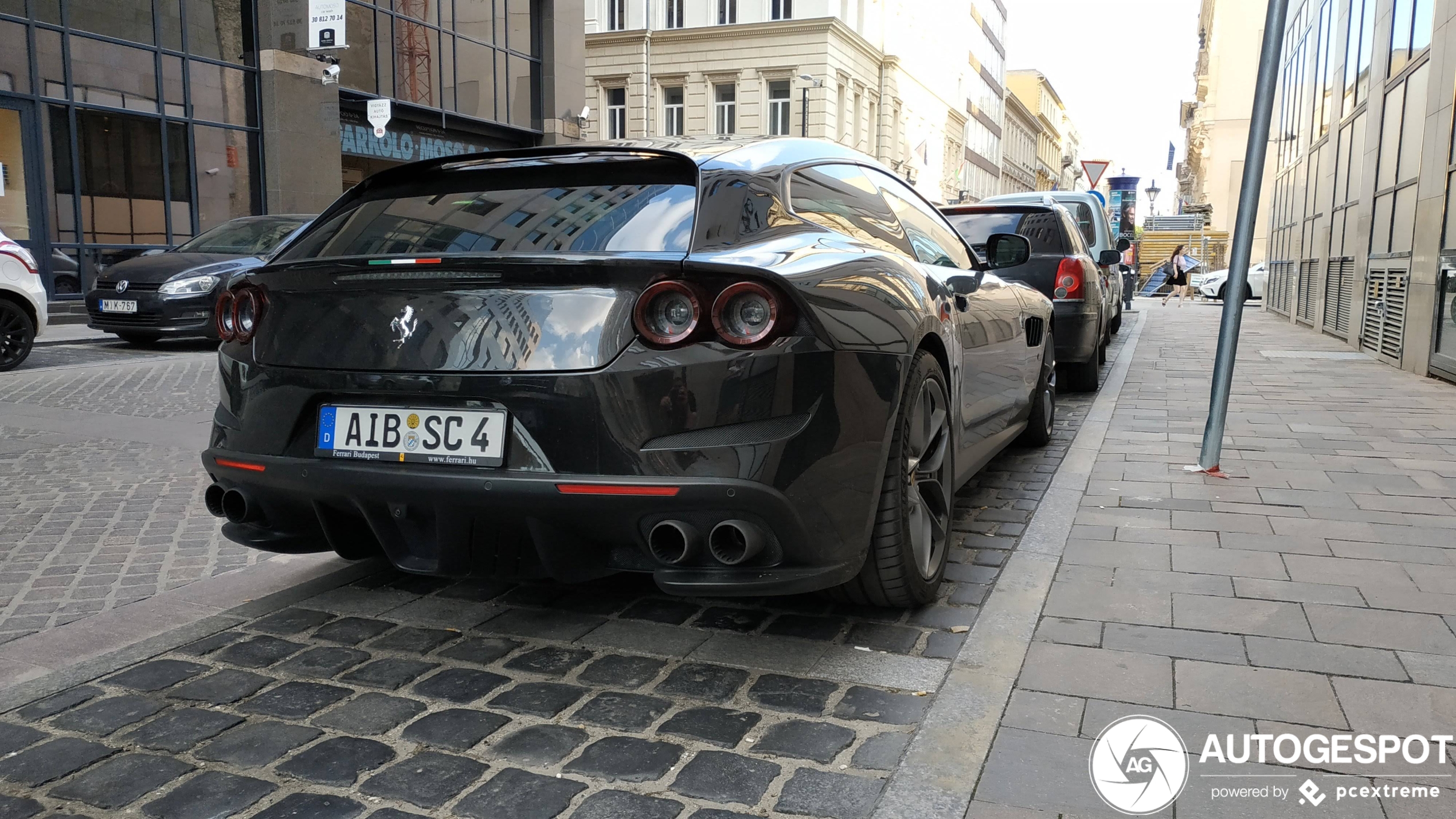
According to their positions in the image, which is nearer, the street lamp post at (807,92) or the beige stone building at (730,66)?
the street lamp post at (807,92)

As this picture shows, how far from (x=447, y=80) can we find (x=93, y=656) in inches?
865

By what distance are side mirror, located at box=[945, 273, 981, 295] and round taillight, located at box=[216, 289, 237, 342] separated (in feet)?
7.75

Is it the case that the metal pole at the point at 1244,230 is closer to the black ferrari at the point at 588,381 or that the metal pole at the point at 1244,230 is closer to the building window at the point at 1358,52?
the black ferrari at the point at 588,381

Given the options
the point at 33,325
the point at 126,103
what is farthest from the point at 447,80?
the point at 33,325

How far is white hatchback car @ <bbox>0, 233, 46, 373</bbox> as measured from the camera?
10.4 metres

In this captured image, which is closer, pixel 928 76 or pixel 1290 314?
pixel 1290 314

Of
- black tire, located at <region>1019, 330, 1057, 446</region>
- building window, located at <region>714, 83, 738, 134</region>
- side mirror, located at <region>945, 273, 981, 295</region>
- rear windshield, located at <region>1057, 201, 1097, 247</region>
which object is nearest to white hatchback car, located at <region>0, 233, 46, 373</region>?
black tire, located at <region>1019, 330, 1057, 446</region>

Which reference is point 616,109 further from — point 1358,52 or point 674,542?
point 674,542

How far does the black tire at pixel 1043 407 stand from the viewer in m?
6.38

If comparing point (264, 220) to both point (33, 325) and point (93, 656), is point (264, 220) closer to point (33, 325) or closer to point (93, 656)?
point (33, 325)

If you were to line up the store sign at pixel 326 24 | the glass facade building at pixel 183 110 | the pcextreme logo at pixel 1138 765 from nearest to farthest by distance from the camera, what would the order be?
1. the pcextreme logo at pixel 1138 765
2. the glass facade building at pixel 183 110
3. the store sign at pixel 326 24

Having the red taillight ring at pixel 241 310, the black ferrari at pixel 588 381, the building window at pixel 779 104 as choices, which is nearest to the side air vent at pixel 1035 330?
the black ferrari at pixel 588 381

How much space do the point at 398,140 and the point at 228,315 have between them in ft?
67.6

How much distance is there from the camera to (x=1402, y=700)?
2.88m
